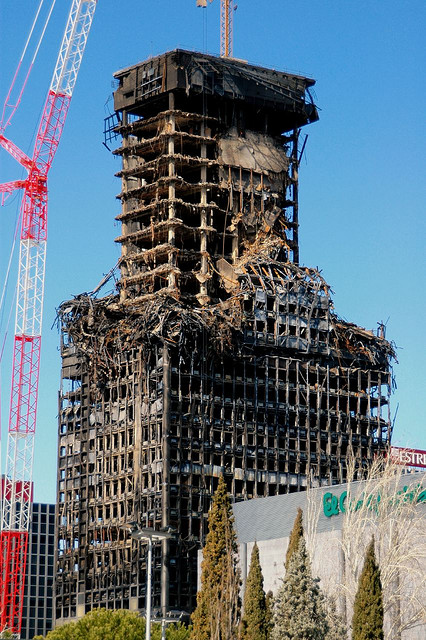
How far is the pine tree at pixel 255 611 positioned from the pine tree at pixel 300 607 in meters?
2.13

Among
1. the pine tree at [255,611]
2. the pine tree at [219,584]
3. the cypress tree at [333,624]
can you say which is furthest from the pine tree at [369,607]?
the pine tree at [219,584]

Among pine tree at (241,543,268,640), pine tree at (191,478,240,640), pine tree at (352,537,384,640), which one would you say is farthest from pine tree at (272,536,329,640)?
pine tree at (191,478,240,640)

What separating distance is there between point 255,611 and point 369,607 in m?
12.8

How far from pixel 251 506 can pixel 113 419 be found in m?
35.2

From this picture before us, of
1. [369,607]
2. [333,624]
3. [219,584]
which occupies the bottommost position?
[333,624]

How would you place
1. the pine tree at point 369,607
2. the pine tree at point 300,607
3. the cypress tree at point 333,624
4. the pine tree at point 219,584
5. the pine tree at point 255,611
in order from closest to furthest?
the pine tree at point 369,607, the pine tree at point 300,607, the pine tree at point 255,611, the cypress tree at point 333,624, the pine tree at point 219,584

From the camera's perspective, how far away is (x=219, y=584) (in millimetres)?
124812

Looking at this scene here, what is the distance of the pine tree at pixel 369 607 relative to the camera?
108m

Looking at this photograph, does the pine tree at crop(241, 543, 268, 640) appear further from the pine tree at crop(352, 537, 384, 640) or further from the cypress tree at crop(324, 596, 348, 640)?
the pine tree at crop(352, 537, 384, 640)

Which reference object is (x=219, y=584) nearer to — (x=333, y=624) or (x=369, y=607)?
(x=333, y=624)

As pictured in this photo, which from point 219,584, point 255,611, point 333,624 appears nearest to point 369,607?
point 333,624

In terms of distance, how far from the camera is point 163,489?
186625 millimetres

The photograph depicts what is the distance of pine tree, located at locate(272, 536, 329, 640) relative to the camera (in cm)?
11275

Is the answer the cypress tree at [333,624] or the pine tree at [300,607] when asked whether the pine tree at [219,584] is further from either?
the cypress tree at [333,624]
